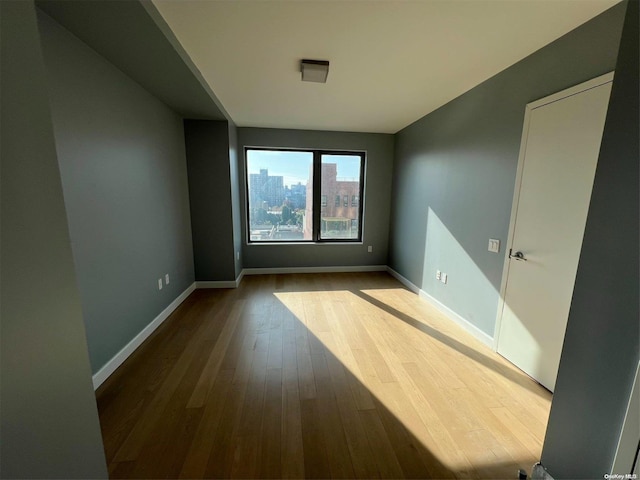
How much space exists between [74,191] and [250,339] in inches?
70.0

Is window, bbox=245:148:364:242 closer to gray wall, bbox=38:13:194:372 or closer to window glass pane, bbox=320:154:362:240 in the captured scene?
window glass pane, bbox=320:154:362:240

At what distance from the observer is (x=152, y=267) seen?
2.53 m

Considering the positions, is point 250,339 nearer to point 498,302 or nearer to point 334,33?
point 498,302

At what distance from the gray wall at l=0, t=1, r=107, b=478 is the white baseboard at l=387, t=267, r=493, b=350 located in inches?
112

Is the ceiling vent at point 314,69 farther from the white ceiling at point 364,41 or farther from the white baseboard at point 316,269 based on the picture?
the white baseboard at point 316,269

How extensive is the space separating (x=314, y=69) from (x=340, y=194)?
251cm

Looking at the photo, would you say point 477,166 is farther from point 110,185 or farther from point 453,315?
point 110,185

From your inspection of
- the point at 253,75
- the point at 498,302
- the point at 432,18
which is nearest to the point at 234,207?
the point at 253,75

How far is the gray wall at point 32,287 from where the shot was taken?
0.57 m

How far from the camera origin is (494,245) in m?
2.24

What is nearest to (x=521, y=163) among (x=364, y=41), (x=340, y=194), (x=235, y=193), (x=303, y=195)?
(x=364, y=41)

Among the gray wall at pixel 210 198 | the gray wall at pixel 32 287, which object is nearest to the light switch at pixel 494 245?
the gray wall at pixel 32 287

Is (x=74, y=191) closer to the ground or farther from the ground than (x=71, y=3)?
closer to the ground

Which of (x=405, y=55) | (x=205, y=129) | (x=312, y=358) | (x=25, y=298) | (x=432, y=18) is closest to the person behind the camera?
(x=25, y=298)
